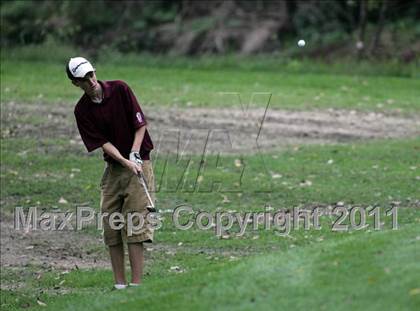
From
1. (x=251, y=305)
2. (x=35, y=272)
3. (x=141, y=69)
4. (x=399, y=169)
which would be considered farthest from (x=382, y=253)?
(x=141, y=69)

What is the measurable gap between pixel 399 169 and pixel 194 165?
281cm

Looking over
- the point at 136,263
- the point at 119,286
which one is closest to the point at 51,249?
the point at 119,286

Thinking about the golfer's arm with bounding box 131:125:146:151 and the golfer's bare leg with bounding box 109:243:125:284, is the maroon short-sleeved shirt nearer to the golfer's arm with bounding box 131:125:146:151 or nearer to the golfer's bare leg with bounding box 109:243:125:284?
the golfer's arm with bounding box 131:125:146:151

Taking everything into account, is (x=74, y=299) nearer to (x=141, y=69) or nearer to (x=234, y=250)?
(x=234, y=250)

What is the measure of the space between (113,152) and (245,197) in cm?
454

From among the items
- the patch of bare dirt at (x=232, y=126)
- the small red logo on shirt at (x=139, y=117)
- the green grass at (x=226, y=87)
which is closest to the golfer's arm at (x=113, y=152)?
the small red logo on shirt at (x=139, y=117)

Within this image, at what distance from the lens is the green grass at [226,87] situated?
60.6 ft

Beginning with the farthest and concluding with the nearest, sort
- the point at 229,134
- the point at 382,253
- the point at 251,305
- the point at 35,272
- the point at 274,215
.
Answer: the point at 229,134
the point at 274,215
the point at 35,272
the point at 382,253
the point at 251,305

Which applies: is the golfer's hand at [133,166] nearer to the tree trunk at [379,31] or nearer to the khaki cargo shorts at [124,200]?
the khaki cargo shorts at [124,200]

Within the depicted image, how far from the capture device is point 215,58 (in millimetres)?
24453

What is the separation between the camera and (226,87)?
19953 mm

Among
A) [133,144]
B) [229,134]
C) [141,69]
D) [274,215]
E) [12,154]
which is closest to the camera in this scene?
[133,144]

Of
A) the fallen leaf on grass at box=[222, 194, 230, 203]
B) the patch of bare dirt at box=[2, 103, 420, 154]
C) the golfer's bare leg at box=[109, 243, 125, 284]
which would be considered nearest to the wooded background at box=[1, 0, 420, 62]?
the patch of bare dirt at box=[2, 103, 420, 154]

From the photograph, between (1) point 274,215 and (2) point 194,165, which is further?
(2) point 194,165
